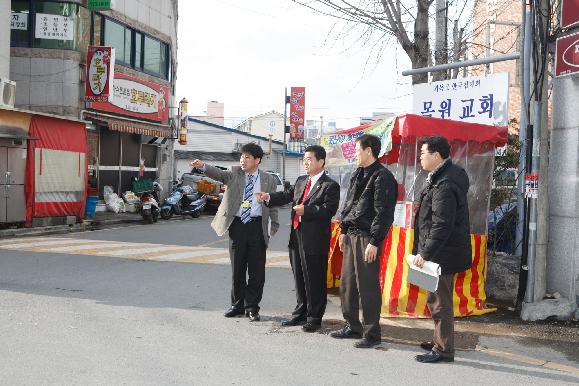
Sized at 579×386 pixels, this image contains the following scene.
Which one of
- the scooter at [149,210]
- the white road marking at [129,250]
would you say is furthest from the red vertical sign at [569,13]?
the scooter at [149,210]

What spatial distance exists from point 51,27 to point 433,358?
17297 mm

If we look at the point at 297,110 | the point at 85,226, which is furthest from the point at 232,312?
the point at 297,110

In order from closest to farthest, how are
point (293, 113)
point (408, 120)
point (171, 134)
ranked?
point (408, 120)
point (171, 134)
point (293, 113)

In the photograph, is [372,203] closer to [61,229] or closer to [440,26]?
[440,26]

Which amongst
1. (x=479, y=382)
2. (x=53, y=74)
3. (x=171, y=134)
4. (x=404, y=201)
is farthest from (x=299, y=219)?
(x=171, y=134)

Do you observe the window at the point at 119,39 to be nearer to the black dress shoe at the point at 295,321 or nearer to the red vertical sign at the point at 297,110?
the black dress shoe at the point at 295,321

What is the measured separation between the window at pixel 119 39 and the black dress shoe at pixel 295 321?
16.8 meters

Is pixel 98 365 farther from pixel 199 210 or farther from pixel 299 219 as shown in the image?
pixel 199 210

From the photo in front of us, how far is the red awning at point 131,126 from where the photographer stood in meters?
19.9

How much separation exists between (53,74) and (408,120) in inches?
595

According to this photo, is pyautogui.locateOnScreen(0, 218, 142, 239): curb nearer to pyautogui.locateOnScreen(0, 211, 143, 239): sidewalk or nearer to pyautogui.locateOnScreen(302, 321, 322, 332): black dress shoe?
pyautogui.locateOnScreen(0, 211, 143, 239): sidewalk

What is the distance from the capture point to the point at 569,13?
671 cm

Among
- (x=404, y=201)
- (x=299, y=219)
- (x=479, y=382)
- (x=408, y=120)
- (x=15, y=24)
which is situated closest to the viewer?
(x=479, y=382)

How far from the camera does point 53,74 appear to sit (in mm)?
→ 18859
